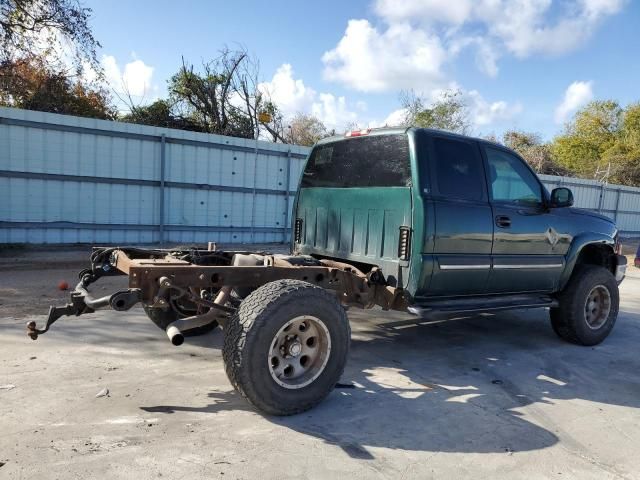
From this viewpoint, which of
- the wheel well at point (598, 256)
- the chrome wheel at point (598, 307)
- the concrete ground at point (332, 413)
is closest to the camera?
the concrete ground at point (332, 413)

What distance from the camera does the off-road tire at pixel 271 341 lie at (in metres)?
3.45

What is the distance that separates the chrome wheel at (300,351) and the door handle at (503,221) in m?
2.17

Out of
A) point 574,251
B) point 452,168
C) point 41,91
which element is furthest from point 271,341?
point 41,91

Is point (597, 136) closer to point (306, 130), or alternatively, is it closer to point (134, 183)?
point (306, 130)

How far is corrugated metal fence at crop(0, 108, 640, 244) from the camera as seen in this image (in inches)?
411

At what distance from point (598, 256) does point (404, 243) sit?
306 centimetres

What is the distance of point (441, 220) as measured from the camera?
4.55m

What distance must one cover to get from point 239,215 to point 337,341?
9.73 metres

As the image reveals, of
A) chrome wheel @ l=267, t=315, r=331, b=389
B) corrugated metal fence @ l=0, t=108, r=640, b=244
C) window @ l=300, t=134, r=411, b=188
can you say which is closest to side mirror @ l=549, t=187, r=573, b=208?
window @ l=300, t=134, r=411, b=188

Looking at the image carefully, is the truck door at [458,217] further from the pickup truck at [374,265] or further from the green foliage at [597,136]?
the green foliage at [597,136]

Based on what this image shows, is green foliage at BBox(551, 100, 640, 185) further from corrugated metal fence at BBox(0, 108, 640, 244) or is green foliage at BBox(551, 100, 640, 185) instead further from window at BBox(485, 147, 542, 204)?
window at BBox(485, 147, 542, 204)

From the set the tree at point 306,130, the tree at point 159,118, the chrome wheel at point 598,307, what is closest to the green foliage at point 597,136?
the tree at point 306,130

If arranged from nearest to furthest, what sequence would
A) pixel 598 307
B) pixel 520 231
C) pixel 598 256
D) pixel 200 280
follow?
pixel 200 280, pixel 520 231, pixel 598 307, pixel 598 256

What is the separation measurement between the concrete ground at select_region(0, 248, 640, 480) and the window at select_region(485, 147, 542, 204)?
160 centimetres
